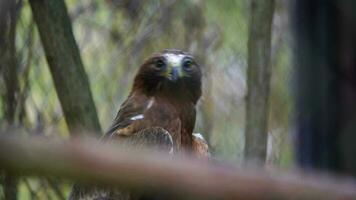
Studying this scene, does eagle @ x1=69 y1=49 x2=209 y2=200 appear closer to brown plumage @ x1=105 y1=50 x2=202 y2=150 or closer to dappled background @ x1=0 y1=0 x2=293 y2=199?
brown plumage @ x1=105 y1=50 x2=202 y2=150

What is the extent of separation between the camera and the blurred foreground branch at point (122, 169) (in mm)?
599

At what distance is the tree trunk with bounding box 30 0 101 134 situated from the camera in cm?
281

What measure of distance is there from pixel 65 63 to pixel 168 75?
2.66 feet

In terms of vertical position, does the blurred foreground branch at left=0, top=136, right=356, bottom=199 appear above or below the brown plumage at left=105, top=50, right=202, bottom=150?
above

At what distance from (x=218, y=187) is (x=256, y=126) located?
7.50ft

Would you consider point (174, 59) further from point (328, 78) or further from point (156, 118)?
point (328, 78)

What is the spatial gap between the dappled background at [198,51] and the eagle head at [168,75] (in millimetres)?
540

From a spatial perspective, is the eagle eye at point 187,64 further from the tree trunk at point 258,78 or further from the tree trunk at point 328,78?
the tree trunk at point 328,78

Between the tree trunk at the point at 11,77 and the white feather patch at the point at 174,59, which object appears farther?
the white feather patch at the point at 174,59

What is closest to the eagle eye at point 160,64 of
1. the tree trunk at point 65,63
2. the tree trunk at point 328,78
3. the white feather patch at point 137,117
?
the white feather patch at point 137,117

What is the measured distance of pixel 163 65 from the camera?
3535 millimetres

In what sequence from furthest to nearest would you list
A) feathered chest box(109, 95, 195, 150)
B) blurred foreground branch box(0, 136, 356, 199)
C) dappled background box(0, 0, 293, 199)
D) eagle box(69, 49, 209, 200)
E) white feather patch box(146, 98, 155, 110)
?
dappled background box(0, 0, 293, 199) → white feather patch box(146, 98, 155, 110) → feathered chest box(109, 95, 195, 150) → eagle box(69, 49, 209, 200) → blurred foreground branch box(0, 136, 356, 199)

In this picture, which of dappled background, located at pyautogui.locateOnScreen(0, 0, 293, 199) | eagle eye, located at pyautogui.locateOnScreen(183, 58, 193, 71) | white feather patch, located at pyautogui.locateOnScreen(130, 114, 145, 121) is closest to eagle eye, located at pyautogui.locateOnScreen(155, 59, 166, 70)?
eagle eye, located at pyautogui.locateOnScreen(183, 58, 193, 71)

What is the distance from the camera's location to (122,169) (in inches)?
23.8
